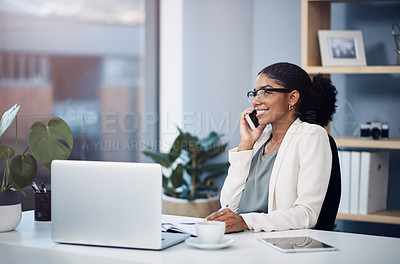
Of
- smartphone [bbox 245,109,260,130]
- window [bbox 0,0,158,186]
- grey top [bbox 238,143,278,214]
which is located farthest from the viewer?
window [bbox 0,0,158,186]

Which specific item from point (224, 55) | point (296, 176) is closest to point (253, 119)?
point (296, 176)

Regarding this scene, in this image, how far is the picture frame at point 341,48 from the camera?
9.96 ft

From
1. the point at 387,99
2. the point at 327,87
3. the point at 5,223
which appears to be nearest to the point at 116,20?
the point at 387,99

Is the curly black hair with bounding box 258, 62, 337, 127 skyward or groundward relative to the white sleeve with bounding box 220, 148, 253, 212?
skyward

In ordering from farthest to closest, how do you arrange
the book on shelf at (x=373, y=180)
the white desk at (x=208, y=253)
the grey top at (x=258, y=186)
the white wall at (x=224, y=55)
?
the white wall at (x=224, y=55), the book on shelf at (x=373, y=180), the grey top at (x=258, y=186), the white desk at (x=208, y=253)

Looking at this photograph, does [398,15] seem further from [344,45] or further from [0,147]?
[0,147]

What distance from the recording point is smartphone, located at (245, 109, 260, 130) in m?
2.21

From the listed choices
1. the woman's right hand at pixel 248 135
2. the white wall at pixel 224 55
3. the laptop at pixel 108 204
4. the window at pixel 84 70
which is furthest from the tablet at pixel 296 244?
the white wall at pixel 224 55

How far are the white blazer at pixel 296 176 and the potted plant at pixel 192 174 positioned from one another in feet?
5.04

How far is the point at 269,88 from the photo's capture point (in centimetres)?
212

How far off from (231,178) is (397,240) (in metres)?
0.75

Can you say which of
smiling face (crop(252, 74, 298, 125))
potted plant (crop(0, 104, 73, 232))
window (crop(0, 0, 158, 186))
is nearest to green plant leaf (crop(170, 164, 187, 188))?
window (crop(0, 0, 158, 186))

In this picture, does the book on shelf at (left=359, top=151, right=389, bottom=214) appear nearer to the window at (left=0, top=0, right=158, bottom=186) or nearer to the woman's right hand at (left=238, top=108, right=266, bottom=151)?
the woman's right hand at (left=238, top=108, right=266, bottom=151)

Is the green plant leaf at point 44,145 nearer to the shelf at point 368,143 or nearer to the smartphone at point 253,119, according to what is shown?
the smartphone at point 253,119
